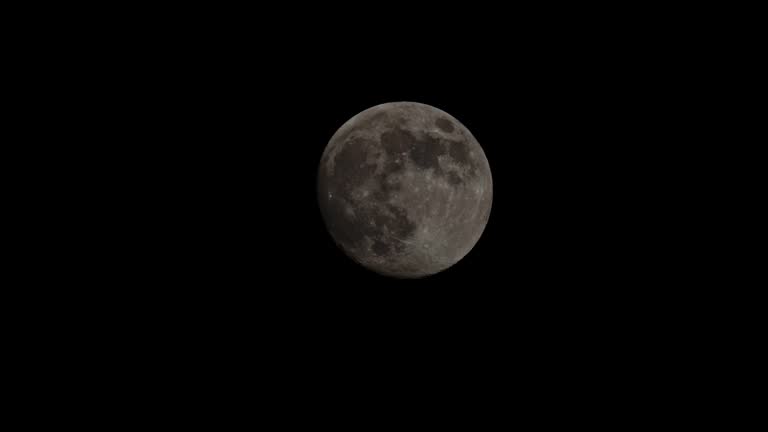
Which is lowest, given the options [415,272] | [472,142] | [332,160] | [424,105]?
[415,272]

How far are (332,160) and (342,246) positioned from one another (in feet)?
2.62

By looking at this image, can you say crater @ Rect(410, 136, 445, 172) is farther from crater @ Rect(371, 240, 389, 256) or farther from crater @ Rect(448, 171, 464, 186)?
crater @ Rect(371, 240, 389, 256)

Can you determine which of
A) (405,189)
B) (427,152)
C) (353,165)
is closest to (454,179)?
(427,152)

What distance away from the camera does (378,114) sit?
416 centimetres

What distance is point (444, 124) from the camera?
416 centimetres

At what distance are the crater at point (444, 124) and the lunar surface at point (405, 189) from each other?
0.04ft

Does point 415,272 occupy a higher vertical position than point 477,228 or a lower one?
lower

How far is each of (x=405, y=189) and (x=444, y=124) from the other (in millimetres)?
797

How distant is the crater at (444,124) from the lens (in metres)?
4.11

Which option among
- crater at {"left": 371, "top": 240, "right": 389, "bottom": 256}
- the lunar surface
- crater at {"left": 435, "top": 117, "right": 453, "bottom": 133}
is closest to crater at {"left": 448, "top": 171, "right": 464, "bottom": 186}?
the lunar surface

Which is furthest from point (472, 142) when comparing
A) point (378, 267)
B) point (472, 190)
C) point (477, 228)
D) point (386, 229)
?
point (378, 267)

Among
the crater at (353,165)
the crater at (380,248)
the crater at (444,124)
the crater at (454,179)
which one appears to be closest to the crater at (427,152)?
the crater at (454,179)

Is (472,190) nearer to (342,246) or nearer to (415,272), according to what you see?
(415,272)

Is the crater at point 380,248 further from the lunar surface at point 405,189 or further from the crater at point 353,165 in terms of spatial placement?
the crater at point 353,165
